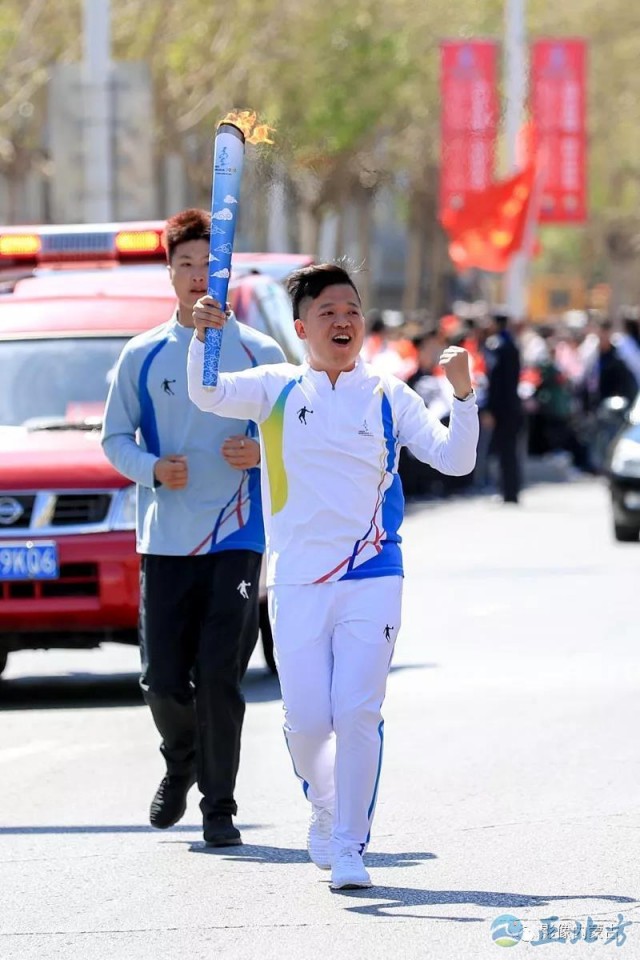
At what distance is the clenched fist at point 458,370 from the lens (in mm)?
6559

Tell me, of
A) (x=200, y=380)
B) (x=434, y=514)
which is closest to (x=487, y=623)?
(x=200, y=380)

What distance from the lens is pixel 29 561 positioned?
35.6 feet

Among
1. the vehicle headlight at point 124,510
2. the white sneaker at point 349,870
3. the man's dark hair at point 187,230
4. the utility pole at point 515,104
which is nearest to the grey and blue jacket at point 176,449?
the man's dark hair at point 187,230

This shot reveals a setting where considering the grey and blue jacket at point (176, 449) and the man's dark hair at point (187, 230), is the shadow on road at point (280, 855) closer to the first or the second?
the grey and blue jacket at point (176, 449)

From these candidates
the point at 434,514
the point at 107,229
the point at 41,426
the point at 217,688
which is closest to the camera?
the point at 217,688

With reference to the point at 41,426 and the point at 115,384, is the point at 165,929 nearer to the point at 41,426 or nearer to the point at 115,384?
the point at 115,384

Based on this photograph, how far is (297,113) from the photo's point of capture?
38250 millimetres

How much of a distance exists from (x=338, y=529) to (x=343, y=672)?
0.39 metres

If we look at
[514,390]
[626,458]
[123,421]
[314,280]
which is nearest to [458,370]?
[314,280]

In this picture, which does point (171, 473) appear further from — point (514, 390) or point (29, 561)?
point (514, 390)

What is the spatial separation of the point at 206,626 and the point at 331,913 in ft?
4.43

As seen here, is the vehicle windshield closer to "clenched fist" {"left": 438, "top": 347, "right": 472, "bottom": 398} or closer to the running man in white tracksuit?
the running man in white tracksuit

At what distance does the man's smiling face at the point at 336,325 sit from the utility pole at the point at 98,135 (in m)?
14.4

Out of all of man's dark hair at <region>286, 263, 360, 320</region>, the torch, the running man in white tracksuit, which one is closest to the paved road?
the running man in white tracksuit
